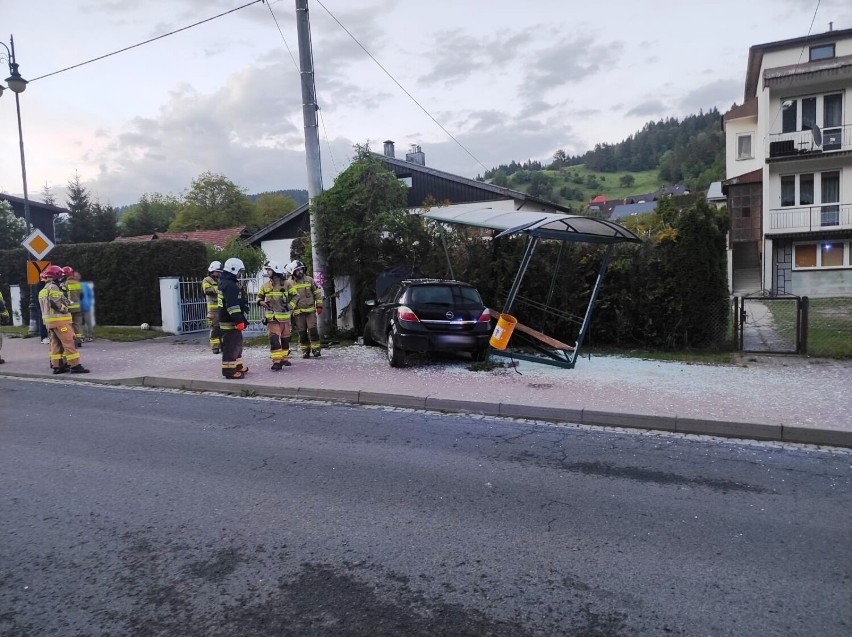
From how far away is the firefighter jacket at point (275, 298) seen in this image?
10586 mm

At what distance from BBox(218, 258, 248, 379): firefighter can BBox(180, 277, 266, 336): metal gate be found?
6.50 meters

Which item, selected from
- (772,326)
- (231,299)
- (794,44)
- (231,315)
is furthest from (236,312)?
(794,44)

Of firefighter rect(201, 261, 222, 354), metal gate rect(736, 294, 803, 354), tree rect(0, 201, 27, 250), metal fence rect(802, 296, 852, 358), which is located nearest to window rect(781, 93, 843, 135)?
metal fence rect(802, 296, 852, 358)

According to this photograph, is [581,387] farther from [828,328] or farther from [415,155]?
[415,155]

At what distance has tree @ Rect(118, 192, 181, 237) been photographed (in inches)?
1757

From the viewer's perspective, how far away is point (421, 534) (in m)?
4.01

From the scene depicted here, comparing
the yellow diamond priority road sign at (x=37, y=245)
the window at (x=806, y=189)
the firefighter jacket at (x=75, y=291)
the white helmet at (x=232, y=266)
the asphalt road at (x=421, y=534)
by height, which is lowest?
the asphalt road at (x=421, y=534)

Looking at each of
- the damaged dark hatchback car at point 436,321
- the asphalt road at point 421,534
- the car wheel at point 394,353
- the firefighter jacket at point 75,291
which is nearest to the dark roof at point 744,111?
the damaged dark hatchback car at point 436,321

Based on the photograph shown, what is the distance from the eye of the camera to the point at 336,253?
531 inches

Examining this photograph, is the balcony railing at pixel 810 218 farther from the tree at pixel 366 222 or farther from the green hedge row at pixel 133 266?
the green hedge row at pixel 133 266

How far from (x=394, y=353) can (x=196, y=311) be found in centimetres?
877

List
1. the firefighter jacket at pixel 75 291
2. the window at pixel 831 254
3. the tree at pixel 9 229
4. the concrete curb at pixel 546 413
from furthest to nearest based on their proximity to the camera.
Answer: the tree at pixel 9 229, the window at pixel 831 254, the concrete curb at pixel 546 413, the firefighter jacket at pixel 75 291

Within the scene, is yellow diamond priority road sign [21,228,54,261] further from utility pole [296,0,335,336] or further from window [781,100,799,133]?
window [781,100,799,133]

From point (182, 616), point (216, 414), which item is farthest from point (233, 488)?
point (216, 414)
